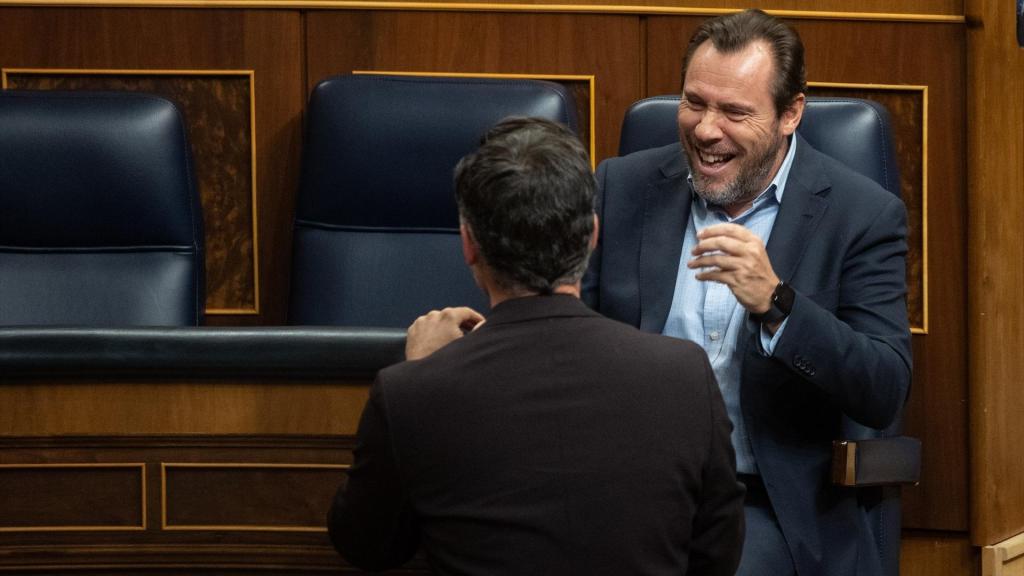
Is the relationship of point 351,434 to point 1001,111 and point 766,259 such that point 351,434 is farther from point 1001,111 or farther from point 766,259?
point 1001,111

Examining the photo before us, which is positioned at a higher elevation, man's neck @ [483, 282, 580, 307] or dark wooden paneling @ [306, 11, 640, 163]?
dark wooden paneling @ [306, 11, 640, 163]

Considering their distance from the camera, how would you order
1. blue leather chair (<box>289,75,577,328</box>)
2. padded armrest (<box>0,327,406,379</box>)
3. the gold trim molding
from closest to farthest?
padded armrest (<box>0,327,406,379</box>) → blue leather chair (<box>289,75,577,328</box>) → the gold trim molding

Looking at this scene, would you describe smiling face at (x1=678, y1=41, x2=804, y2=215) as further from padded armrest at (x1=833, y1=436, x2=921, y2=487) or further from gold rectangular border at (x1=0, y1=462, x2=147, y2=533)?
gold rectangular border at (x1=0, y1=462, x2=147, y2=533)

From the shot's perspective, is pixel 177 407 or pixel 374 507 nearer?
pixel 374 507

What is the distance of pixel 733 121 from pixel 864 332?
22 centimetres

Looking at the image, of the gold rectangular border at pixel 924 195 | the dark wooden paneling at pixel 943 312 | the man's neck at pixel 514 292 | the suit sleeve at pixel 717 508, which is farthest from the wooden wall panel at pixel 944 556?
the man's neck at pixel 514 292

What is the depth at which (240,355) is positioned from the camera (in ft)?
3.05

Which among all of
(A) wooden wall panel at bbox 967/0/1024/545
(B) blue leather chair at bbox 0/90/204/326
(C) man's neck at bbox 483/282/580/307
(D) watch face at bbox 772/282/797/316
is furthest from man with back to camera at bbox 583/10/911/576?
(B) blue leather chair at bbox 0/90/204/326

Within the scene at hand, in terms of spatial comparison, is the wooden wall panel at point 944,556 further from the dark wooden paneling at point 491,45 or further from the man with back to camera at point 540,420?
the man with back to camera at point 540,420

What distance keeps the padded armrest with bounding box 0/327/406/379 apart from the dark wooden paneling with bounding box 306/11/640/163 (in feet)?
2.44

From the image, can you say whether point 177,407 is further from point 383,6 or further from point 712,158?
point 383,6

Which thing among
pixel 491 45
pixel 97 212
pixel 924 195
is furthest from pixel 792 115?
pixel 97 212

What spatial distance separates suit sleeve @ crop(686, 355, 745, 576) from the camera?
0.72 metres

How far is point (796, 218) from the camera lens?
1107 mm
